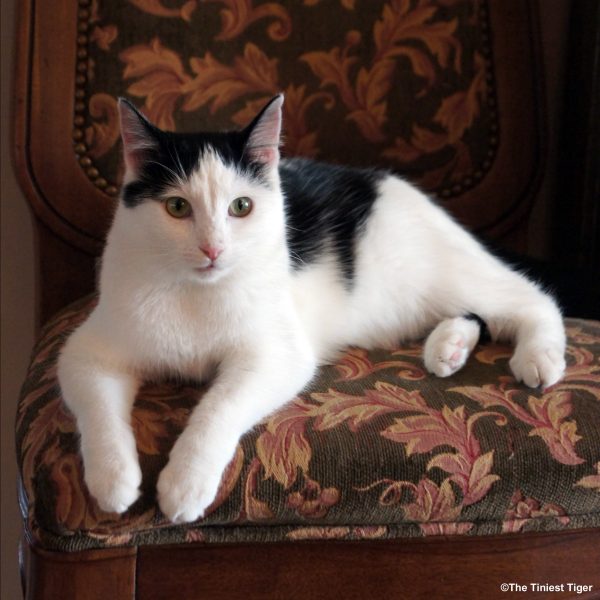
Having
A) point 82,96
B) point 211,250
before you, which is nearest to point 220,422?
point 211,250

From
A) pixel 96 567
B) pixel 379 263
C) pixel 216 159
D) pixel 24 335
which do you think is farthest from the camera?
pixel 24 335

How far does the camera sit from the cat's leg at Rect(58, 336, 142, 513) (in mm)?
689

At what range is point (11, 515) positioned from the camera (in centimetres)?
163

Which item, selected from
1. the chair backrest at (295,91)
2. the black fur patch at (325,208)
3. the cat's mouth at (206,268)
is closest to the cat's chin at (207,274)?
the cat's mouth at (206,268)

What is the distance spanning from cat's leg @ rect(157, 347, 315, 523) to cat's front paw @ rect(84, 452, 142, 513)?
0.03m

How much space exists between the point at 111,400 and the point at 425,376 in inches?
16.0

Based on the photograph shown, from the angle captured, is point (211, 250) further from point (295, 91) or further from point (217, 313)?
point (295, 91)

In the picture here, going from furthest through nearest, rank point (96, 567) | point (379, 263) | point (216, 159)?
point (379, 263), point (216, 159), point (96, 567)

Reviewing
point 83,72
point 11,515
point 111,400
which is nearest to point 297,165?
point 83,72

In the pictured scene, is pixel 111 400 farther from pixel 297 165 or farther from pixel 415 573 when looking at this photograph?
pixel 297 165

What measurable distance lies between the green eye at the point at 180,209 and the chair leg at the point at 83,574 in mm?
387

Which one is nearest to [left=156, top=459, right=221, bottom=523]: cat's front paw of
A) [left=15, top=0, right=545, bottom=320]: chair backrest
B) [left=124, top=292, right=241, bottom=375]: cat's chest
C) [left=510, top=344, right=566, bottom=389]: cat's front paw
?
[left=124, top=292, right=241, bottom=375]: cat's chest

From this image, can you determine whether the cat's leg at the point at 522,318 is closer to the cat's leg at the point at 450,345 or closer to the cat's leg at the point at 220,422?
the cat's leg at the point at 450,345

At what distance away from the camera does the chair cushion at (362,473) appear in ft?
2.37
